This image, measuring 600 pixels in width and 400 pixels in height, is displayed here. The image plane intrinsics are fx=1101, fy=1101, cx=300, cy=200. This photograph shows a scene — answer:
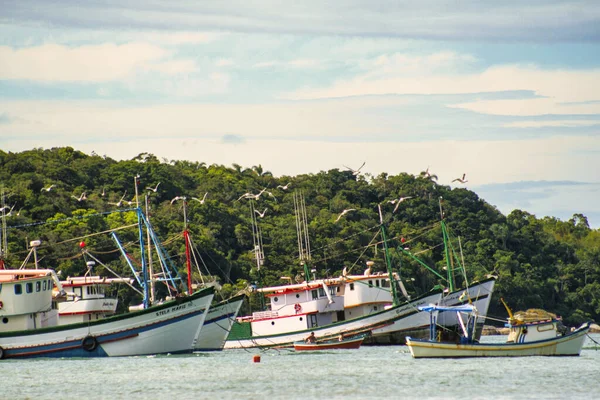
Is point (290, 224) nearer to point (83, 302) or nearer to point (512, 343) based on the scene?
point (83, 302)

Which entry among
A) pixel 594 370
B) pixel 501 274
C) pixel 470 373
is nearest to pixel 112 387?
pixel 470 373

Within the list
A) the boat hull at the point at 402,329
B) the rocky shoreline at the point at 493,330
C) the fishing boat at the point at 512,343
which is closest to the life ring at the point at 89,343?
the fishing boat at the point at 512,343

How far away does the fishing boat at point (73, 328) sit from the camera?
46594mm

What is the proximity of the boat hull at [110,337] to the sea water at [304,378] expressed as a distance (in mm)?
748

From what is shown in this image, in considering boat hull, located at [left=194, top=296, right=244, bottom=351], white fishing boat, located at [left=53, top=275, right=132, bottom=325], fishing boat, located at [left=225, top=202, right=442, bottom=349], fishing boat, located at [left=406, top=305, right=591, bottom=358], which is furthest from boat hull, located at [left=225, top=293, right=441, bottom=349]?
fishing boat, located at [left=406, top=305, right=591, bottom=358]

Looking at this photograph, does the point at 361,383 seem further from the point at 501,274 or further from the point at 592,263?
the point at 592,263

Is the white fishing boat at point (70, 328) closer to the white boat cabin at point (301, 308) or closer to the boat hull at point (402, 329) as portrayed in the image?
the white boat cabin at point (301, 308)

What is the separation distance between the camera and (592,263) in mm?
107125

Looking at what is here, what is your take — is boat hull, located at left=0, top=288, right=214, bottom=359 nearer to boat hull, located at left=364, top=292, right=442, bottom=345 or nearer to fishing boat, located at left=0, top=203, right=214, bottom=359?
fishing boat, located at left=0, top=203, right=214, bottom=359

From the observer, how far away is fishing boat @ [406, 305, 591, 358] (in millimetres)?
42000

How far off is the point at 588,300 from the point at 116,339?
62.9m

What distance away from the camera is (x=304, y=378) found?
3675 centimetres

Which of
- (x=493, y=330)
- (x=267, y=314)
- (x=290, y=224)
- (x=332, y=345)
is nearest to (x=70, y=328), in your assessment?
(x=332, y=345)

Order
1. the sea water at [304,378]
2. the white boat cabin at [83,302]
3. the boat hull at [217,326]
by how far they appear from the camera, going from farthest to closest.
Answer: the boat hull at [217,326]
the white boat cabin at [83,302]
the sea water at [304,378]
